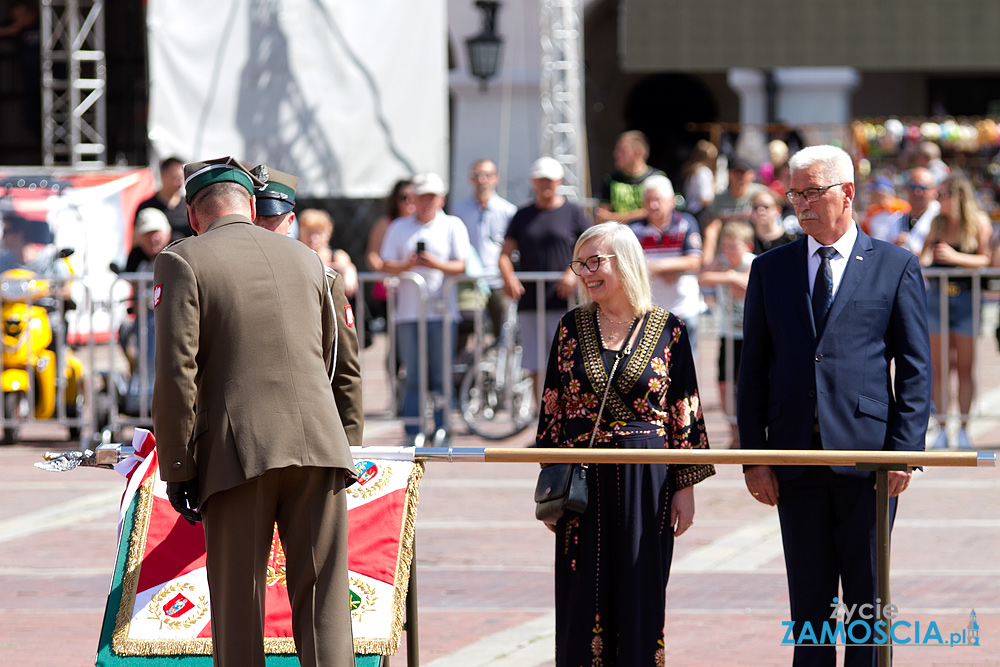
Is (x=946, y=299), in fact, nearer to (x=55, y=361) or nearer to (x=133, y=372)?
(x=133, y=372)

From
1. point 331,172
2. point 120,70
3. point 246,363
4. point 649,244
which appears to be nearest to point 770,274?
point 246,363

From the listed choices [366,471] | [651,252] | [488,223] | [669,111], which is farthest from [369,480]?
[669,111]

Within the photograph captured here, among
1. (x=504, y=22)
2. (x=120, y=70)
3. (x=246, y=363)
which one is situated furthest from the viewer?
(x=120, y=70)

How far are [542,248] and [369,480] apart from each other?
6.11 meters

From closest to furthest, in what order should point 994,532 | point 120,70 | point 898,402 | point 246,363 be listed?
point 246,363 < point 898,402 < point 994,532 < point 120,70

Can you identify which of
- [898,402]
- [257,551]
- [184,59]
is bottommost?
[257,551]

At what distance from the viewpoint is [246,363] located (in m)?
4.27

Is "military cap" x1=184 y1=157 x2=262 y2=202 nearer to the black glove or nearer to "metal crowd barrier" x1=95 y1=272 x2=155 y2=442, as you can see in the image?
the black glove

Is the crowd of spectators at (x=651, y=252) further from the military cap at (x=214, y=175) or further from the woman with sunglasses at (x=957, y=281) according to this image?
the military cap at (x=214, y=175)

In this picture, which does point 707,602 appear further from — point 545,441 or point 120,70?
point 120,70

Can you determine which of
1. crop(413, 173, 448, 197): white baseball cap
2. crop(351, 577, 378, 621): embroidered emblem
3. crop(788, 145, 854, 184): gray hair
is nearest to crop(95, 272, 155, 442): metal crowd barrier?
crop(413, 173, 448, 197): white baseball cap

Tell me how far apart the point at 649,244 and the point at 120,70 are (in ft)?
51.5

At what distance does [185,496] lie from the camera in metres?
4.31

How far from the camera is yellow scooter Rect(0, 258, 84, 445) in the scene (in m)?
11.2
